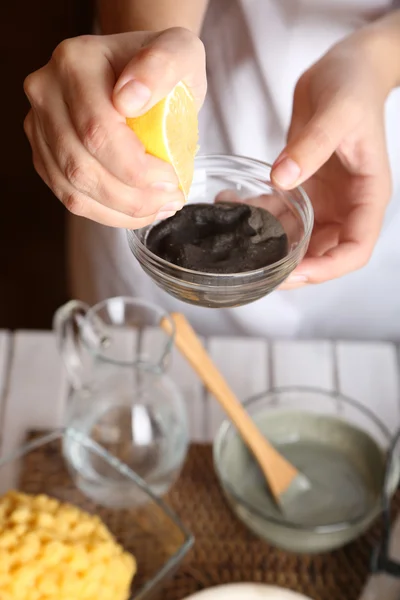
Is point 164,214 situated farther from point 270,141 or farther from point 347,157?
point 270,141

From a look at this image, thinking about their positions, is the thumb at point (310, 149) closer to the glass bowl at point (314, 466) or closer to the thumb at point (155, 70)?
the thumb at point (155, 70)

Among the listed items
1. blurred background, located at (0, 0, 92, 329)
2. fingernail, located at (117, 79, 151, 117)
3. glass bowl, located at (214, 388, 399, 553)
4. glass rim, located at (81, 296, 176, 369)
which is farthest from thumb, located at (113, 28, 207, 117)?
blurred background, located at (0, 0, 92, 329)

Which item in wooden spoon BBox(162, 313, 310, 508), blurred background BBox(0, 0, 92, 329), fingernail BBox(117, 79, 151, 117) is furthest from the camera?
blurred background BBox(0, 0, 92, 329)

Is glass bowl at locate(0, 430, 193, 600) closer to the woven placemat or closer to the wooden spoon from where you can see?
the woven placemat

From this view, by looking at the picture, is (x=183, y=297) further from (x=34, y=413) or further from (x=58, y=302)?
(x=58, y=302)

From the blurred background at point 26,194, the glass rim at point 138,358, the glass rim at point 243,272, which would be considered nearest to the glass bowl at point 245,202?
the glass rim at point 243,272

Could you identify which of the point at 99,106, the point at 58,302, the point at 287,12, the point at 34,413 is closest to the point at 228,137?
the point at 287,12
